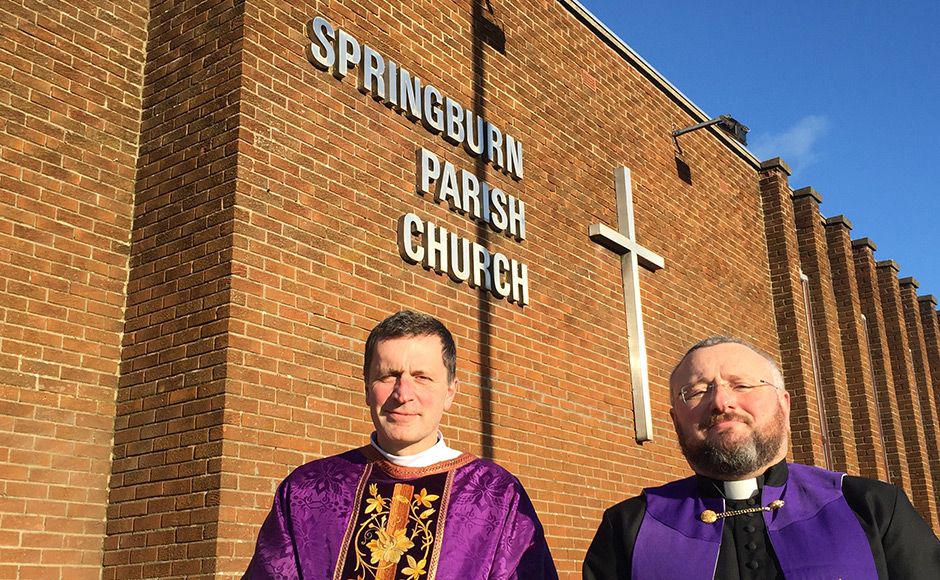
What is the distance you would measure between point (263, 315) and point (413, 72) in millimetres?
2397

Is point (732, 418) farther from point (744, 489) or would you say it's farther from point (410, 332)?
point (410, 332)

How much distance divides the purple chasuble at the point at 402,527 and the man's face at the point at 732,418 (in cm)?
60

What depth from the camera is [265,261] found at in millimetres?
5094

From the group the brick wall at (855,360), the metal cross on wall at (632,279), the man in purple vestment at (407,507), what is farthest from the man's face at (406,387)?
the brick wall at (855,360)

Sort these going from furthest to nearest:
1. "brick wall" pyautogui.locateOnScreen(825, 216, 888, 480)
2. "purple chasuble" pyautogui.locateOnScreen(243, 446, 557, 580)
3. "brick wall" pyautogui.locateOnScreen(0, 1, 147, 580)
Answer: "brick wall" pyautogui.locateOnScreen(825, 216, 888, 480) → "brick wall" pyautogui.locateOnScreen(0, 1, 147, 580) → "purple chasuble" pyautogui.locateOnScreen(243, 446, 557, 580)

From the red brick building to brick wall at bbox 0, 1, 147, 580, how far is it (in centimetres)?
1

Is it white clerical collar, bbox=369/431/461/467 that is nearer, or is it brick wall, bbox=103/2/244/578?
white clerical collar, bbox=369/431/461/467

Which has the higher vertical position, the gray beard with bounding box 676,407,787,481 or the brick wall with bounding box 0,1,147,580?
the brick wall with bounding box 0,1,147,580

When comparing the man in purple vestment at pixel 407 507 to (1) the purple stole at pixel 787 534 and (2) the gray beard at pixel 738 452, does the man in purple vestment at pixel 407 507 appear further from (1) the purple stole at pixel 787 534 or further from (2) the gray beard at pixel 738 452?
(2) the gray beard at pixel 738 452

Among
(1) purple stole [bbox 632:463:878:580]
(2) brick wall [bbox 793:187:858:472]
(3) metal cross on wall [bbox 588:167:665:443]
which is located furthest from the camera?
(2) brick wall [bbox 793:187:858:472]

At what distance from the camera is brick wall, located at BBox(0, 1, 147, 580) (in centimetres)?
470

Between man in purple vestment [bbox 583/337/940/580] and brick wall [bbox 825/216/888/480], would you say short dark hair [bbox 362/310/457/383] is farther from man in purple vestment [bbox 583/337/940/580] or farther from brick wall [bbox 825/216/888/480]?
brick wall [bbox 825/216/888/480]

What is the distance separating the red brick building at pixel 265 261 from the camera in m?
4.79

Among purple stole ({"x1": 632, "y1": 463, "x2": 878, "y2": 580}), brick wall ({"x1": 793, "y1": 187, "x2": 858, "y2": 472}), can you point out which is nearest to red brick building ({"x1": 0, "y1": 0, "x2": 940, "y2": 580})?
purple stole ({"x1": 632, "y1": 463, "x2": 878, "y2": 580})
